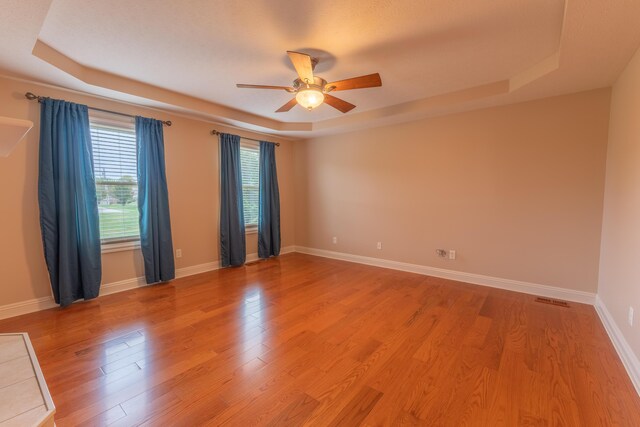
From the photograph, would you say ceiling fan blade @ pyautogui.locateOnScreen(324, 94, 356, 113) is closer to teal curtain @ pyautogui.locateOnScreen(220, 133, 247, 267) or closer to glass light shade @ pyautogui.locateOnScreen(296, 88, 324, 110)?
glass light shade @ pyautogui.locateOnScreen(296, 88, 324, 110)

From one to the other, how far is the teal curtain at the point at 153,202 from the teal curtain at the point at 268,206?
166cm

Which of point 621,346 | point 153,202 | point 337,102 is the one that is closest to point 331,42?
point 337,102

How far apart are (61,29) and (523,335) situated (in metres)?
4.46

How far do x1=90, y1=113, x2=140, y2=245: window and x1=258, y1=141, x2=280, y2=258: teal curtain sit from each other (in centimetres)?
199

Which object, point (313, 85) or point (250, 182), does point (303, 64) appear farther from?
point (250, 182)

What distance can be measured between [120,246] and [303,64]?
316cm

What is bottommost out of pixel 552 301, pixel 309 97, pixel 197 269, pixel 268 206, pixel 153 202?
pixel 552 301

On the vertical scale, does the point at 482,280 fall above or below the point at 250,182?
below

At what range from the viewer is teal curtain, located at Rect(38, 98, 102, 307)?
2887 mm

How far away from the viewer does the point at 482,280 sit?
376 centimetres

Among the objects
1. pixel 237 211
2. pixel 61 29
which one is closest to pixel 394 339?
pixel 237 211

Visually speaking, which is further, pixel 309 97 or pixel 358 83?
pixel 309 97

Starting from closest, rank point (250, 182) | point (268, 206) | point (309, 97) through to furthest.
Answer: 1. point (309, 97)
2. point (250, 182)
3. point (268, 206)

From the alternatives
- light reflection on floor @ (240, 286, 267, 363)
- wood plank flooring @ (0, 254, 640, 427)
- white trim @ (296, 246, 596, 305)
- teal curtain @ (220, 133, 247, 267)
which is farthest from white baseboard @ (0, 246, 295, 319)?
white trim @ (296, 246, 596, 305)
